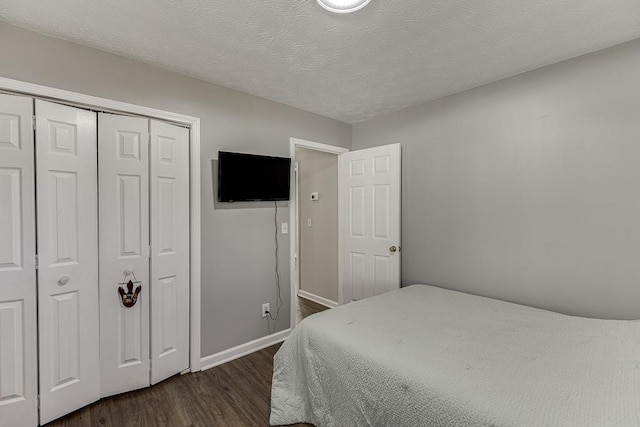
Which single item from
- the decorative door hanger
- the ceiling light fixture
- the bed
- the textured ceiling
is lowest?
the bed

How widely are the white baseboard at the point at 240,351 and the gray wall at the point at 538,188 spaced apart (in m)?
1.64

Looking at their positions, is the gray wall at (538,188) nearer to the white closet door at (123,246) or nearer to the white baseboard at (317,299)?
the white baseboard at (317,299)

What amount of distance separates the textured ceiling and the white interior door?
0.95 meters

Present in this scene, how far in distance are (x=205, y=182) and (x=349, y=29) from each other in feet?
5.32

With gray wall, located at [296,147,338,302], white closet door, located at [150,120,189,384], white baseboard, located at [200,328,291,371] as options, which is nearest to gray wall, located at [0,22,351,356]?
white baseboard, located at [200,328,291,371]

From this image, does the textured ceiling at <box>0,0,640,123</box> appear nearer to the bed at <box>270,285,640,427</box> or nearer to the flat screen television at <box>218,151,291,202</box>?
the flat screen television at <box>218,151,291,202</box>

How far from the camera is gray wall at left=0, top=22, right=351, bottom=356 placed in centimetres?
181

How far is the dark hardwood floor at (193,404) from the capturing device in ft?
6.07

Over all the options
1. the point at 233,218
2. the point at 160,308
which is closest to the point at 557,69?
the point at 233,218

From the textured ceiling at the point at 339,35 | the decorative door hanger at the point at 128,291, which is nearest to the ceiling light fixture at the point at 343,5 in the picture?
the textured ceiling at the point at 339,35

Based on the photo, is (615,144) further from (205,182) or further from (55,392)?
(55,392)

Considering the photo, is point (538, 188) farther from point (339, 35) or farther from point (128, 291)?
point (128, 291)

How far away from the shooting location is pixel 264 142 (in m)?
2.83

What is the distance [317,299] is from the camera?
423 cm
